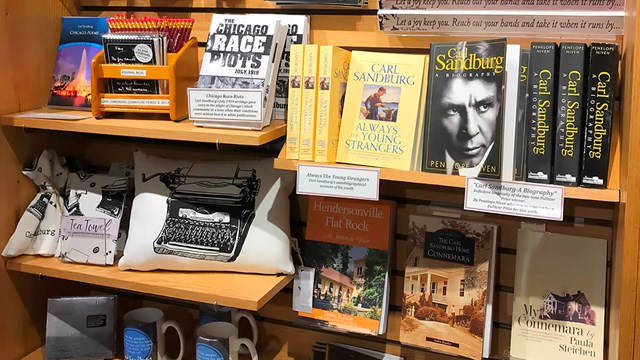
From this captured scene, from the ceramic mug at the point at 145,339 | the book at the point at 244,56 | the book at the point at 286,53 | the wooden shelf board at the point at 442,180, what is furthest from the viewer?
the ceramic mug at the point at 145,339

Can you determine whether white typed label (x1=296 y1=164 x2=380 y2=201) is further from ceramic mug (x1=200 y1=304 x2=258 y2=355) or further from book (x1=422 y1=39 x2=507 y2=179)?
ceramic mug (x1=200 y1=304 x2=258 y2=355)

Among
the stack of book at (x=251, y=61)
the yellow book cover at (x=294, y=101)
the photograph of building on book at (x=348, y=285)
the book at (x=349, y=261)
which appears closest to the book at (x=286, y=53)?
the stack of book at (x=251, y=61)

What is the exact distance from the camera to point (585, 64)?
1295mm

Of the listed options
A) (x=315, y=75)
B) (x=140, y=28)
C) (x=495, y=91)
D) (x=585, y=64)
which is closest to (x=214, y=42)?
(x=140, y=28)

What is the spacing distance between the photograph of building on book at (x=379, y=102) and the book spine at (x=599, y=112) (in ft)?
1.37

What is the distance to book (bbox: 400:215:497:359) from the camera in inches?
61.1

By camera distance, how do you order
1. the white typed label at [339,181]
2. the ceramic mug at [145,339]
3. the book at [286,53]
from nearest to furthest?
the white typed label at [339,181] → the book at [286,53] → the ceramic mug at [145,339]

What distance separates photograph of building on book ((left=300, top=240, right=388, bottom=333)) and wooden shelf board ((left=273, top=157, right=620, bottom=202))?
33cm

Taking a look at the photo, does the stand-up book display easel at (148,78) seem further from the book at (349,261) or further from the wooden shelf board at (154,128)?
the book at (349,261)

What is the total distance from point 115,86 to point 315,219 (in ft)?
2.13

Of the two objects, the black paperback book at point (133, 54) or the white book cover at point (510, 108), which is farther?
the black paperback book at point (133, 54)

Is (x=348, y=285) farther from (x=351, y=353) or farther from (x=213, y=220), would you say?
(x=213, y=220)

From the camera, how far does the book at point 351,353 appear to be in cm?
178

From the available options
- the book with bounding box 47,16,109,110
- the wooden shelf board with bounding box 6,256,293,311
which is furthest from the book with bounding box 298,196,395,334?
the book with bounding box 47,16,109,110
